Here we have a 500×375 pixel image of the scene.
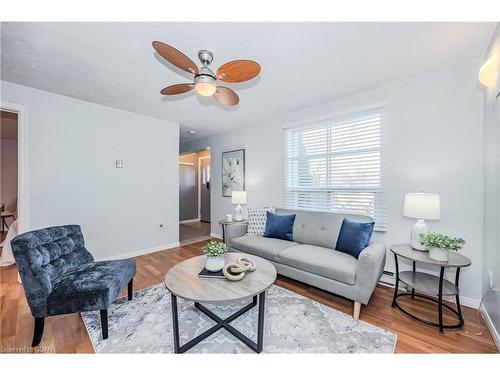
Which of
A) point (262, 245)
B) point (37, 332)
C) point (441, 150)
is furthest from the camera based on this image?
point (262, 245)

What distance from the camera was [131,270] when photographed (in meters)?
2.07

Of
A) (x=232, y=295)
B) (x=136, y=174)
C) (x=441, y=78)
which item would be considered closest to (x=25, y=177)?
(x=136, y=174)

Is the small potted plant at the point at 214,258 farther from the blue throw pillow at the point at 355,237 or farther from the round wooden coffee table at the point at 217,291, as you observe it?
the blue throw pillow at the point at 355,237

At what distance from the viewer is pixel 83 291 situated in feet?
5.22

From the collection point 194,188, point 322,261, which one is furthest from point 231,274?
point 194,188

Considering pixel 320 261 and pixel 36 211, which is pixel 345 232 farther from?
pixel 36 211

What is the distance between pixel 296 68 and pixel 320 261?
2.05 meters

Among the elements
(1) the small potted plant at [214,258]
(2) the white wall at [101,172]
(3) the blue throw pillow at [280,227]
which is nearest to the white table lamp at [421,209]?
(3) the blue throw pillow at [280,227]

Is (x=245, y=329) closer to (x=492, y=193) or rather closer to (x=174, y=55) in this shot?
(x=174, y=55)

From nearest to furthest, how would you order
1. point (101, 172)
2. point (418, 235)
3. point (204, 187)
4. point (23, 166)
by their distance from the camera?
point (418, 235), point (23, 166), point (101, 172), point (204, 187)

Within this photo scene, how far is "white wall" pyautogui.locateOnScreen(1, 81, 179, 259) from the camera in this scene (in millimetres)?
2719

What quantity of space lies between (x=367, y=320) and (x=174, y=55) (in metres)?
2.67
